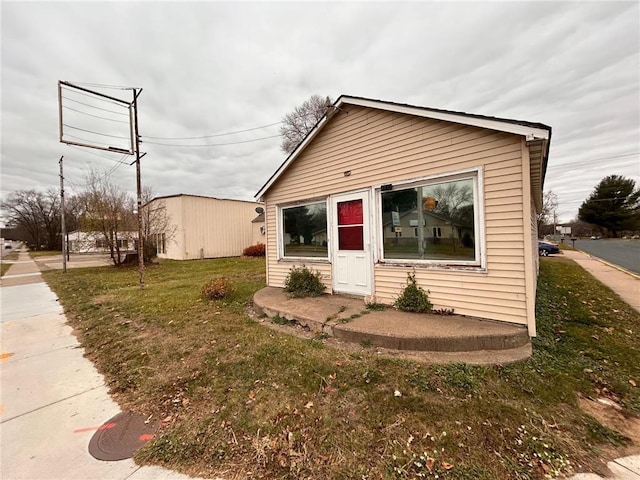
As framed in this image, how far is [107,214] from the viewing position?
13961 millimetres

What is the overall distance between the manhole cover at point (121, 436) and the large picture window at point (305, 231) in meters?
4.44

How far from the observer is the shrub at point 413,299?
4617mm

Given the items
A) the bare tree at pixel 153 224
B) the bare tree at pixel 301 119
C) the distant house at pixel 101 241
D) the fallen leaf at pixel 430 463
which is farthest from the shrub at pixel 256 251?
the fallen leaf at pixel 430 463

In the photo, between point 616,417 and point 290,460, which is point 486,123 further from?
point 290,460

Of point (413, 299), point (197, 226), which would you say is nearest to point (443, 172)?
point (413, 299)

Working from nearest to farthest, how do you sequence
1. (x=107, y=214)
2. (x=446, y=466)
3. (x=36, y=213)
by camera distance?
(x=446, y=466) < (x=107, y=214) < (x=36, y=213)

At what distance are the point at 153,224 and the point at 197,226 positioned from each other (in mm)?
2713

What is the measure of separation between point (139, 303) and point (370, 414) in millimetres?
6923

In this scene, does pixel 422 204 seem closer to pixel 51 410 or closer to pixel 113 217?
pixel 51 410

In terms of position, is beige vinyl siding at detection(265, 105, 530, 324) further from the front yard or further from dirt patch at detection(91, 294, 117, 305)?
dirt patch at detection(91, 294, 117, 305)

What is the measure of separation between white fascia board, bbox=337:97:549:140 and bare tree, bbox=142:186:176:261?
1604 centimetres

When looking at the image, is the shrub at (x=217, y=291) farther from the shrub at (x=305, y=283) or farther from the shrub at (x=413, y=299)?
the shrub at (x=413, y=299)

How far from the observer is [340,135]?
5949 mm

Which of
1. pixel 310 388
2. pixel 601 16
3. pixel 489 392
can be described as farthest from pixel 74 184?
pixel 601 16
